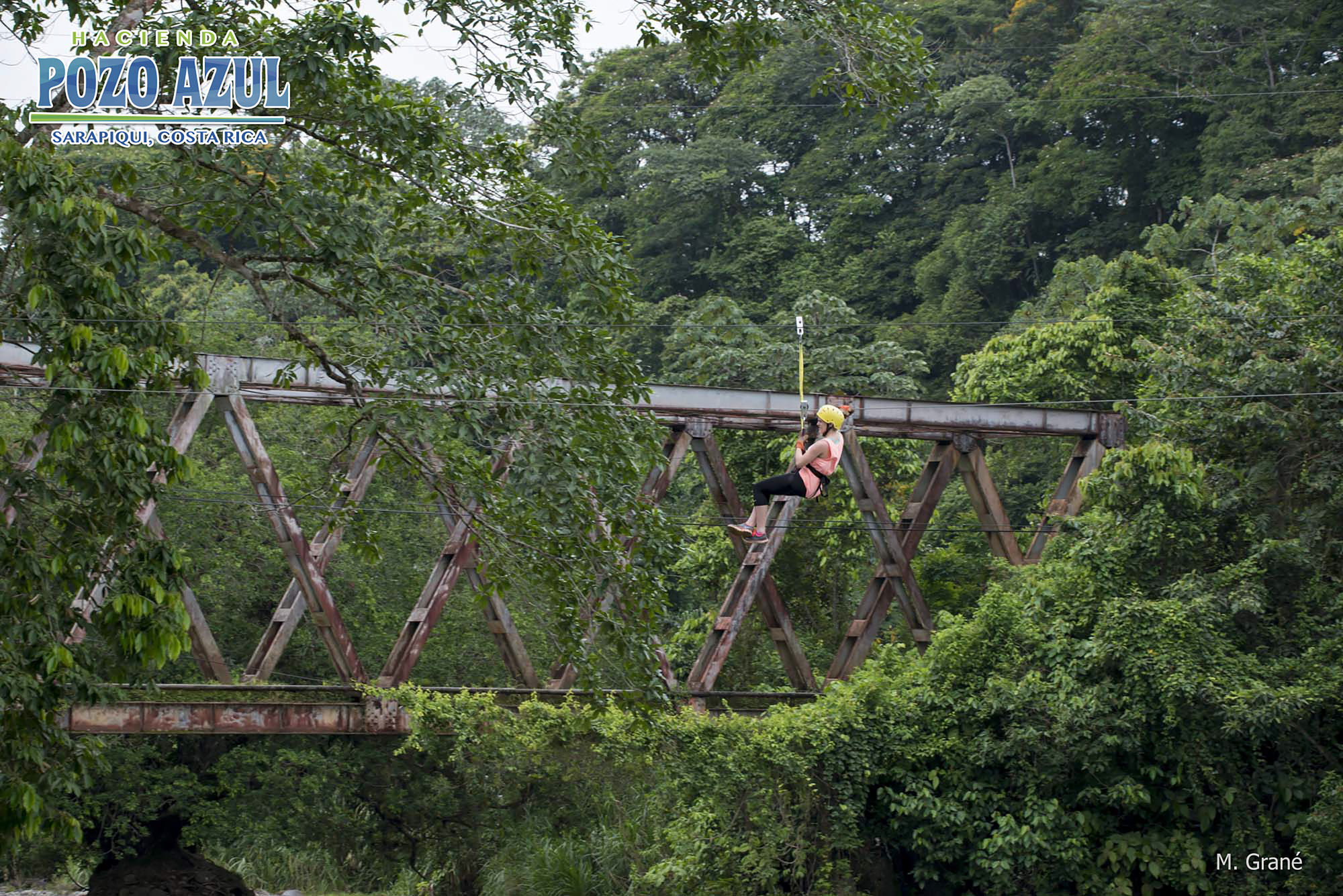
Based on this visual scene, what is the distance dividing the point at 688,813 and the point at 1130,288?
10.9 m

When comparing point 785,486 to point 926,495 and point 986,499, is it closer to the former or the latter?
point 926,495

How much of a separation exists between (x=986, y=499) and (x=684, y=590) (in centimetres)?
1479

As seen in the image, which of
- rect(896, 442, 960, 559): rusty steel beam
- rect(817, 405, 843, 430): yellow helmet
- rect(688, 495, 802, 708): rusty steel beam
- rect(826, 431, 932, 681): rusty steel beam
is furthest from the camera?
rect(896, 442, 960, 559): rusty steel beam

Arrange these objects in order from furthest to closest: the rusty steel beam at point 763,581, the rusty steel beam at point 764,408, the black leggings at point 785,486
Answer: the rusty steel beam at point 763,581 → the rusty steel beam at point 764,408 → the black leggings at point 785,486

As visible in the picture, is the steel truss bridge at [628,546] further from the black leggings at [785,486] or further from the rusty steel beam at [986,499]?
the black leggings at [785,486]

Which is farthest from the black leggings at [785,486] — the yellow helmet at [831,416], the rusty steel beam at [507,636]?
the rusty steel beam at [507,636]

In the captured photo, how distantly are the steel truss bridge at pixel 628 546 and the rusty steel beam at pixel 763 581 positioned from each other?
0.02 metres

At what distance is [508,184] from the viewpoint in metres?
9.91

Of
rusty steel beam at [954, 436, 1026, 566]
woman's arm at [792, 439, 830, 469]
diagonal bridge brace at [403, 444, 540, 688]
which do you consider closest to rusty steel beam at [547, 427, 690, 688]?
diagonal bridge brace at [403, 444, 540, 688]

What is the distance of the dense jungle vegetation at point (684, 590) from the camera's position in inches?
352

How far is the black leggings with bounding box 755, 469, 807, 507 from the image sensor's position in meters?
10.9

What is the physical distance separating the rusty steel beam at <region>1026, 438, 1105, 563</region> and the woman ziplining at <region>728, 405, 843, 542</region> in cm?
597

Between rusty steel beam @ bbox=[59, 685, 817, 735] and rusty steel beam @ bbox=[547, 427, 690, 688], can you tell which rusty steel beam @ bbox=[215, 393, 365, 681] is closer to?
rusty steel beam @ bbox=[59, 685, 817, 735]

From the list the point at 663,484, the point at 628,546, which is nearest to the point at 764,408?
the point at 663,484
